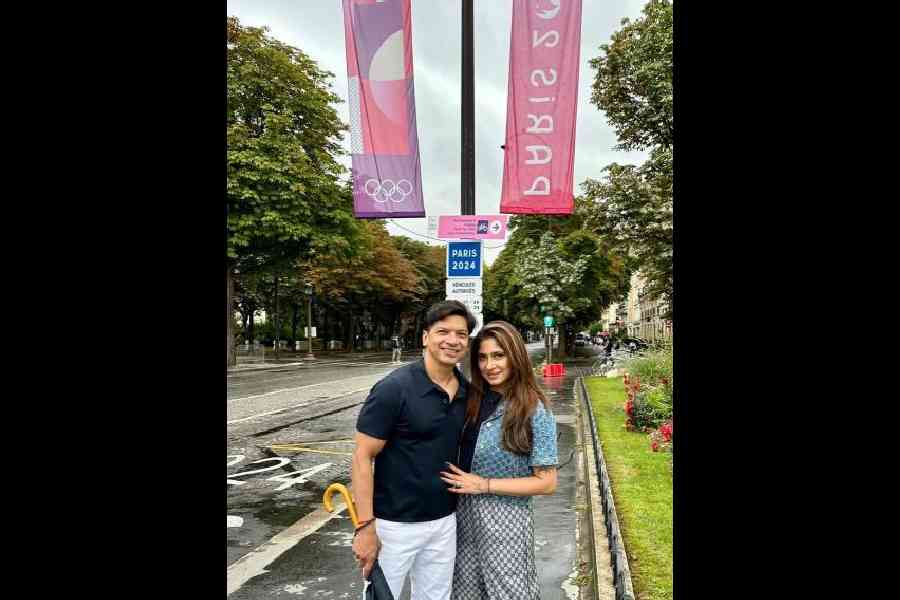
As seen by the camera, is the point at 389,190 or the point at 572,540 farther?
the point at 389,190

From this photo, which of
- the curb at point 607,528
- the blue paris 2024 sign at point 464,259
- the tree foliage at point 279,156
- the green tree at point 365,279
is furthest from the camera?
the green tree at point 365,279

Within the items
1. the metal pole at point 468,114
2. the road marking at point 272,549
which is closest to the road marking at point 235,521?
the road marking at point 272,549

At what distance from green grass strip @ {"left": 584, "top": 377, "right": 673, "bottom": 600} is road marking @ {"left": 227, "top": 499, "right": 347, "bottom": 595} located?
304 centimetres

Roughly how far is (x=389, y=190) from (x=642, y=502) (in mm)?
4193

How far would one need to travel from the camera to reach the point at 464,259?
622 cm

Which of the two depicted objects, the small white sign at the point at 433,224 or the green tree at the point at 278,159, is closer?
the small white sign at the point at 433,224

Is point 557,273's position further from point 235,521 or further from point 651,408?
point 235,521

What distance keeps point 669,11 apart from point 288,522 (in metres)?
17.3

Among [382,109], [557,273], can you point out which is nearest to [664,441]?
[382,109]

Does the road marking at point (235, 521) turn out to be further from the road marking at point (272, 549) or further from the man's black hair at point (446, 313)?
the man's black hair at point (446, 313)

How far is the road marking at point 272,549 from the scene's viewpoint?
4969mm

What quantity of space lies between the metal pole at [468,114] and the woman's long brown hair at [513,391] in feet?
11.1
